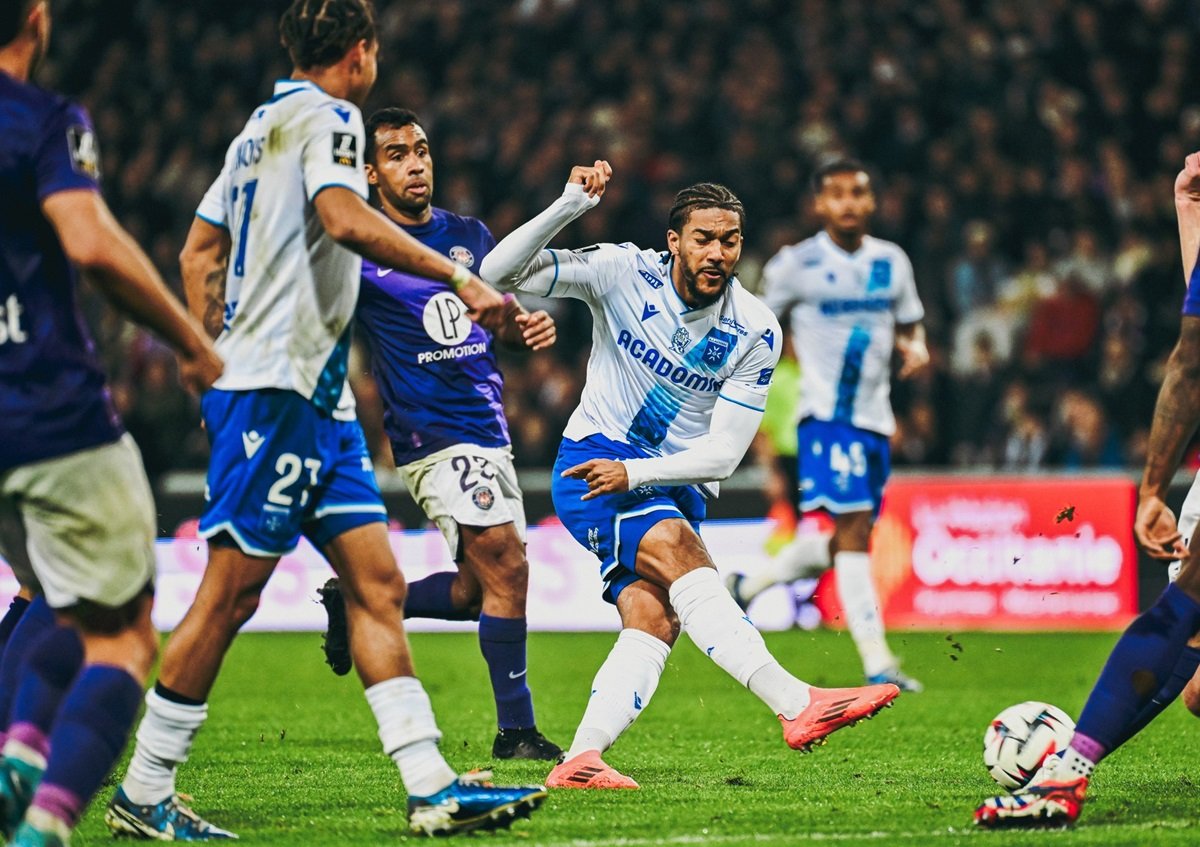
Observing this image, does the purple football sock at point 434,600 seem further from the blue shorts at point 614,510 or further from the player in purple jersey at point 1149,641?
the player in purple jersey at point 1149,641

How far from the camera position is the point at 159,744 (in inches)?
197

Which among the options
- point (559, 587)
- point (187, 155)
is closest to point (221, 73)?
point (187, 155)

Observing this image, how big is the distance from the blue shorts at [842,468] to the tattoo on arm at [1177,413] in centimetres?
530

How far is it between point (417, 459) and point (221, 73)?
13.2 metres

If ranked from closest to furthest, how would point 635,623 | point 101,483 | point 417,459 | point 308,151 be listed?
point 101,483
point 308,151
point 635,623
point 417,459

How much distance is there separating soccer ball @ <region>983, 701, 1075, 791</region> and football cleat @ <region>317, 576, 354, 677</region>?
2792 millimetres

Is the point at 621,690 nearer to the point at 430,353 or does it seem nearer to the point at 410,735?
the point at 410,735

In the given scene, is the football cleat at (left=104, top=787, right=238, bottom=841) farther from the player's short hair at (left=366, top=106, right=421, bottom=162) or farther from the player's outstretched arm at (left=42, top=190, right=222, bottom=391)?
the player's short hair at (left=366, top=106, right=421, bottom=162)

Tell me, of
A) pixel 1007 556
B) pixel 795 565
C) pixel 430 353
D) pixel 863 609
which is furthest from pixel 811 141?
pixel 430 353

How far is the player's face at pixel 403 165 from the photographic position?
7176mm

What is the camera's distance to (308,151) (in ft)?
15.8

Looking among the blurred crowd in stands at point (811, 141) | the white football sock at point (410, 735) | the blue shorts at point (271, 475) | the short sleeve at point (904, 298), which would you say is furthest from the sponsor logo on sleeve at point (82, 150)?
the blurred crowd in stands at point (811, 141)

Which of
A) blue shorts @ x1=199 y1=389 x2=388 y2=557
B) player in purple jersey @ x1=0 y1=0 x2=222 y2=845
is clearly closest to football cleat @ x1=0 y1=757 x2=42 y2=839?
player in purple jersey @ x1=0 y1=0 x2=222 y2=845

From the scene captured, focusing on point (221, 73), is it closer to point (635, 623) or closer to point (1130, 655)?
point (635, 623)
